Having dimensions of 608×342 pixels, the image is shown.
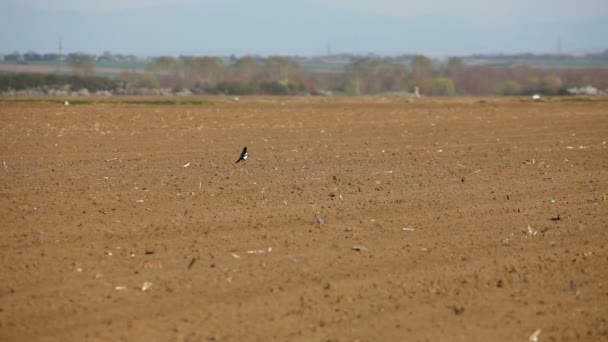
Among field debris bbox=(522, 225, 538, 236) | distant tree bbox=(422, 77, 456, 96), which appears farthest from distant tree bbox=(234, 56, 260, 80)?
field debris bbox=(522, 225, 538, 236)

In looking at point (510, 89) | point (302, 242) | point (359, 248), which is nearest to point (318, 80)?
point (510, 89)

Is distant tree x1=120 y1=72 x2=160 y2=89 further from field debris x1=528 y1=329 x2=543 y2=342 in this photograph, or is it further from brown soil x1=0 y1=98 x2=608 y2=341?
field debris x1=528 y1=329 x2=543 y2=342

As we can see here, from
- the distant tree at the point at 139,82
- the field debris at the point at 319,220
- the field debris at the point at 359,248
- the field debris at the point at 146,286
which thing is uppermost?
the distant tree at the point at 139,82

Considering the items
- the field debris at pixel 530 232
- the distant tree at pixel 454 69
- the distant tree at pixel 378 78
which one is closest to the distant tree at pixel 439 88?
the distant tree at pixel 378 78

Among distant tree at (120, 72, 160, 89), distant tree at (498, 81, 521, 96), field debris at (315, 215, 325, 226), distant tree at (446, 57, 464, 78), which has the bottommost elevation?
distant tree at (498, 81, 521, 96)

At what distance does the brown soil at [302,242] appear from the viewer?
862 cm

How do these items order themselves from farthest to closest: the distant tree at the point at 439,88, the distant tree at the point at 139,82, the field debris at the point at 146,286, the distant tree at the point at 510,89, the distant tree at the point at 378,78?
the distant tree at the point at 378,78 → the distant tree at the point at 510,89 → the distant tree at the point at 439,88 → the distant tree at the point at 139,82 → the field debris at the point at 146,286

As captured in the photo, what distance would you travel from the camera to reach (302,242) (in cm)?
1117

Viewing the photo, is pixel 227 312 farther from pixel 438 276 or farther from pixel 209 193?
pixel 209 193

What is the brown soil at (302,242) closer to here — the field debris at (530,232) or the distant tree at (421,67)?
the field debris at (530,232)

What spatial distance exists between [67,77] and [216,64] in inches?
970

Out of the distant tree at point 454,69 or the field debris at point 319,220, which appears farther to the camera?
the distant tree at point 454,69

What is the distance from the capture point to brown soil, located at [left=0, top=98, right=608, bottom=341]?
8617 millimetres

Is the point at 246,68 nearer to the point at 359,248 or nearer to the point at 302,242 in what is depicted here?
the point at 302,242
